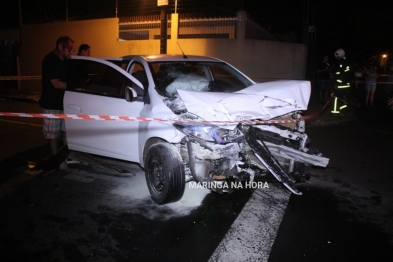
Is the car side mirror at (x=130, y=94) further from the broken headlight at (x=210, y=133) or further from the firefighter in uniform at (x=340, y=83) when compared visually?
the firefighter in uniform at (x=340, y=83)

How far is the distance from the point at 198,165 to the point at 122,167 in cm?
240

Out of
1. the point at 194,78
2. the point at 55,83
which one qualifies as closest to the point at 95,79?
the point at 55,83

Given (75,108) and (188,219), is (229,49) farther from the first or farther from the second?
(188,219)

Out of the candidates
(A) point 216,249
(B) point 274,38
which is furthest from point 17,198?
(B) point 274,38

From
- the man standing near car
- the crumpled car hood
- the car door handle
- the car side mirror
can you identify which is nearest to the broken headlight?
the crumpled car hood

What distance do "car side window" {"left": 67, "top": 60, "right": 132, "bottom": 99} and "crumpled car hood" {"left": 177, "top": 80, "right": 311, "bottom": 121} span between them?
1378 millimetres

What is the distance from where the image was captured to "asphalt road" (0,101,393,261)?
3707 millimetres

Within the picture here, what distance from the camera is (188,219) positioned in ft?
14.6

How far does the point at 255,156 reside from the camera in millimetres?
4711

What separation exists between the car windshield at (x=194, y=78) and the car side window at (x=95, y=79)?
529 mm

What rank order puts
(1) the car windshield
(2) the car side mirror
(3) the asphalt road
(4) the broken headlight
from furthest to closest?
1. (1) the car windshield
2. (2) the car side mirror
3. (4) the broken headlight
4. (3) the asphalt road

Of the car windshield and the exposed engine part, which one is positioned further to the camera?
the car windshield

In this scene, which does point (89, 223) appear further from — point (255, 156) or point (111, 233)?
point (255, 156)

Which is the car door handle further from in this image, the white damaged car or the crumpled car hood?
the crumpled car hood
